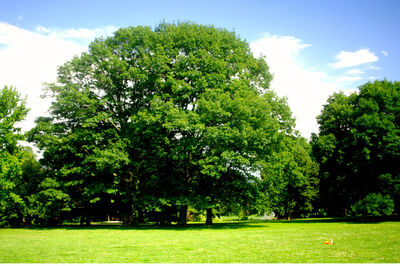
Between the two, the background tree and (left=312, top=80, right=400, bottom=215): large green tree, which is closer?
the background tree

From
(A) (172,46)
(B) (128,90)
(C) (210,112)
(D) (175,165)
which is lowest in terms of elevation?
(D) (175,165)

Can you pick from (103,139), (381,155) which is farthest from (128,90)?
(381,155)

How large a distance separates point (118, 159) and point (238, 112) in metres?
12.7

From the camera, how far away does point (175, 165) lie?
32625 millimetres

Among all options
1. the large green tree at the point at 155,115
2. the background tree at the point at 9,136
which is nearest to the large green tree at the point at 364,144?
the large green tree at the point at 155,115

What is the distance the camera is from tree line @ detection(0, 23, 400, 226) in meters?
27.6

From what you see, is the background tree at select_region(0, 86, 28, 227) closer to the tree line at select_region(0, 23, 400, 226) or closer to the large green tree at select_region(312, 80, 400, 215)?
the tree line at select_region(0, 23, 400, 226)

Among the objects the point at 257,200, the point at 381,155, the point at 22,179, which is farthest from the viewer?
the point at 22,179

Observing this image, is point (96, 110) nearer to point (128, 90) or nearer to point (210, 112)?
point (128, 90)

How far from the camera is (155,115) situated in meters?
29.0

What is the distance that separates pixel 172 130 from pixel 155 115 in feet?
7.61

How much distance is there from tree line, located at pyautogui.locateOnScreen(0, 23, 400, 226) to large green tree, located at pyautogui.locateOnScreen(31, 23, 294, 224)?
0.40 feet

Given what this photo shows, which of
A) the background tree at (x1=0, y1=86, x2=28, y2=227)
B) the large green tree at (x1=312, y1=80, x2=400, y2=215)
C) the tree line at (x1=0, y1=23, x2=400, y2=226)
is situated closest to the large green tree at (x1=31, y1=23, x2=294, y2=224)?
the tree line at (x1=0, y1=23, x2=400, y2=226)

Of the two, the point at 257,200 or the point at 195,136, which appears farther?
the point at 257,200
